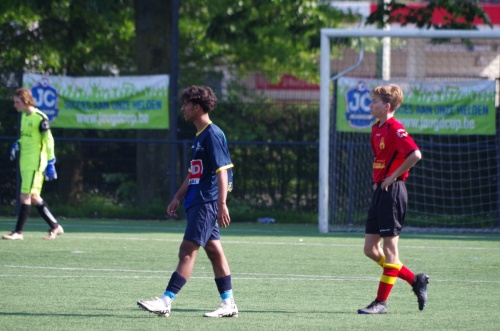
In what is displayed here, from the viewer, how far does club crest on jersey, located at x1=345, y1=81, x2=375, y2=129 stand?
58.6 feet

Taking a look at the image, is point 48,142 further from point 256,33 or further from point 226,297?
point 256,33

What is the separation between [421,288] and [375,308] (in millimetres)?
434

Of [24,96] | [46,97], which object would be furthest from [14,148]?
[46,97]

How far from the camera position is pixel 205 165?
806 centimetres

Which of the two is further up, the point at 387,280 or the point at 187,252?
the point at 187,252

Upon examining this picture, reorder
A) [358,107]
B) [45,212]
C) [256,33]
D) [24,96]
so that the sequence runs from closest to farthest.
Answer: [24,96] → [45,212] → [358,107] → [256,33]

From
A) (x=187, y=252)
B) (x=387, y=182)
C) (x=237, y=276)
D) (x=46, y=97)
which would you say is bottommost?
(x=237, y=276)

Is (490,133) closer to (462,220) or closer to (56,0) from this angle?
(462,220)

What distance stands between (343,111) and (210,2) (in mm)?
8787

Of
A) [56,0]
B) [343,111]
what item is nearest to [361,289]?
[343,111]

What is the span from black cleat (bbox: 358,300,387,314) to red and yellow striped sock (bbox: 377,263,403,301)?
49 millimetres

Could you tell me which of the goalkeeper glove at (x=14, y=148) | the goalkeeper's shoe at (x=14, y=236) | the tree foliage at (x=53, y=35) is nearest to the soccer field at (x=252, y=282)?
the goalkeeper's shoe at (x=14, y=236)

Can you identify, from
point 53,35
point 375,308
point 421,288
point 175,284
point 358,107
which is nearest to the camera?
point 175,284

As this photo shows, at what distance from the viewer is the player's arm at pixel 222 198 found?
25.8ft
